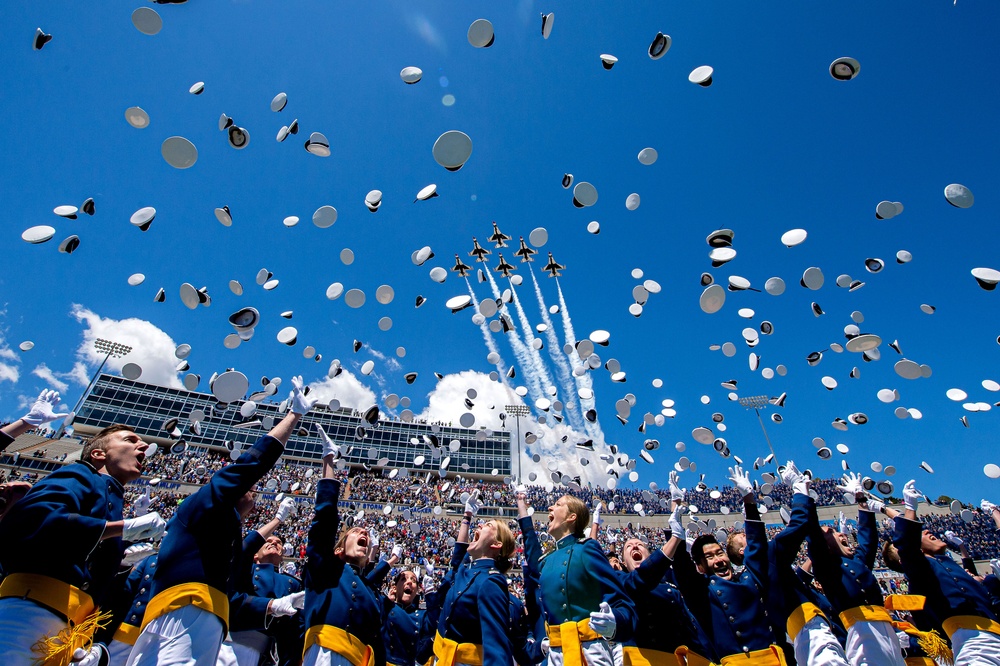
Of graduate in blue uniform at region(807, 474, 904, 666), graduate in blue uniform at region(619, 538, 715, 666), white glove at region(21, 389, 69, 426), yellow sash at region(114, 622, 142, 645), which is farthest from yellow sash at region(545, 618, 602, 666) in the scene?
white glove at region(21, 389, 69, 426)

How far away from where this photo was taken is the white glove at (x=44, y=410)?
12.9 ft

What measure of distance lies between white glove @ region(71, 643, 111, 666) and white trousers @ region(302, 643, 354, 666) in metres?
1.27

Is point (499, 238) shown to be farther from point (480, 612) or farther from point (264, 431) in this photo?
point (264, 431)

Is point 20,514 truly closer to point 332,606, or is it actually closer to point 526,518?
point 332,606

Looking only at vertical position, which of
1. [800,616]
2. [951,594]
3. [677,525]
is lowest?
[800,616]

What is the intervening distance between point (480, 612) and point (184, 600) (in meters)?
2.06

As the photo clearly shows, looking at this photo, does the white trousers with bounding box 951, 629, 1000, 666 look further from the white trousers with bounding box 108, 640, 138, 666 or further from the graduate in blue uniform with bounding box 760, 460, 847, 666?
the white trousers with bounding box 108, 640, 138, 666

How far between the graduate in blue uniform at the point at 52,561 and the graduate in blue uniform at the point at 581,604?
10.3ft

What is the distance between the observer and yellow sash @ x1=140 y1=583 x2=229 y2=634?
9.46 feet

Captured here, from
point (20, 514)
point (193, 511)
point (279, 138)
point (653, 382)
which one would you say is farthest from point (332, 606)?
point (653, 382)

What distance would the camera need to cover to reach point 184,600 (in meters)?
2.92

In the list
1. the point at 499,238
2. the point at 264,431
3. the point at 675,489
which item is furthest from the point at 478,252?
the point at 264,431

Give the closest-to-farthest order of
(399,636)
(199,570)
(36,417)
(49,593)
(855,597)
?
(49,593) → (199,570) → (36,417) → (855,597) → (399,636)

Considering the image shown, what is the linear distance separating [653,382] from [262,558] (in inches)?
475
